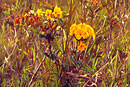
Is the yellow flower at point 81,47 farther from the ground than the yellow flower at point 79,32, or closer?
closer

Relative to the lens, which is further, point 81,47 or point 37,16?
point 37,16

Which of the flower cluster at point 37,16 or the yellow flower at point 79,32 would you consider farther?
the flower cluster at point 37,16

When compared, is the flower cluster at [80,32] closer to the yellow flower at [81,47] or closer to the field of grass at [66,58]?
the field of grass at [66,58]

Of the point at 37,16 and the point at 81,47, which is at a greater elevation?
the point at 37,16

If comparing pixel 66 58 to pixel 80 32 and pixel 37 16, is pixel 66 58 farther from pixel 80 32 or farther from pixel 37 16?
pixel 37 16

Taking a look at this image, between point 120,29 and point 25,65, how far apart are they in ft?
3.52

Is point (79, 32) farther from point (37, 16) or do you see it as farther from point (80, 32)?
point (37, 16)

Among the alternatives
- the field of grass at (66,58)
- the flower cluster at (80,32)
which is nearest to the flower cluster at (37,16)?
the field of grass at (66,58)

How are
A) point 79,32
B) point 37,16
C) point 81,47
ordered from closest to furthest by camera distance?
point 79,32 < point 81,47 < point 37,16

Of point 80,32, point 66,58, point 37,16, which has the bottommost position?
point 66,58

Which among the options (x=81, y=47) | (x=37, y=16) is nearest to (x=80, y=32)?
(x=81, y=47)

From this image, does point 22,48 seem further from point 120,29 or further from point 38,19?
point 120,29

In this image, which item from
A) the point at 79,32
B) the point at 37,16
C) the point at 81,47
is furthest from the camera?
the point at 37,16

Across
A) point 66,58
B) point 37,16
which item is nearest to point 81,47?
point 66,58
